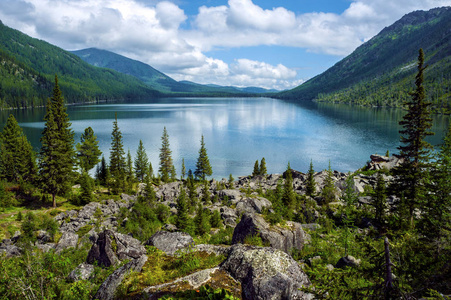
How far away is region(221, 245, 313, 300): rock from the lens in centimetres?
679

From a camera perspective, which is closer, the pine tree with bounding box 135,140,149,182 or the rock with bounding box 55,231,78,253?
the rock with bounding box 55,231,78,253

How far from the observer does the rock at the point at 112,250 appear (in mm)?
14873

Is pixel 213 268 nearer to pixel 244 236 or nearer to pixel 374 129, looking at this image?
pixel 244 236

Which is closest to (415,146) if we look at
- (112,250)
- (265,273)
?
(265,273)

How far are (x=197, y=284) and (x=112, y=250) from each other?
10602 millimetres

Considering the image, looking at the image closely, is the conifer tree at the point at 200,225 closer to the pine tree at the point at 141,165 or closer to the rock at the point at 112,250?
the rock at the point at 112,250

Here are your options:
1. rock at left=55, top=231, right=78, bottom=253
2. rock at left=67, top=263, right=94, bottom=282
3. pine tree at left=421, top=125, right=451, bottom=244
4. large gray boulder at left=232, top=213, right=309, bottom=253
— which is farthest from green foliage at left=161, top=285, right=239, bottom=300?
rock at left=55, top=231, right=78, bottom=253

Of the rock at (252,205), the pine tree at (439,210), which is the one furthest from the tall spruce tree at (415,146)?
the rock at (252,205)

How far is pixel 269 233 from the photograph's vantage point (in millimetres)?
14375

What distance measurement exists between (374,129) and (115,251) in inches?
5323

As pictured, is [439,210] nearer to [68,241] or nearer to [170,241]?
[170,241]

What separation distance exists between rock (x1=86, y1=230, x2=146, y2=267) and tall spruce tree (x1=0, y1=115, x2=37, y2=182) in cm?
4520

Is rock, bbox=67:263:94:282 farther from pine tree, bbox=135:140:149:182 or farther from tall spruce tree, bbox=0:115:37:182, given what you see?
pine tree, bbox=135:140:149:182

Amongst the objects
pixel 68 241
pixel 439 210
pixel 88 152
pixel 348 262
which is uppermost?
pixel 439 210
